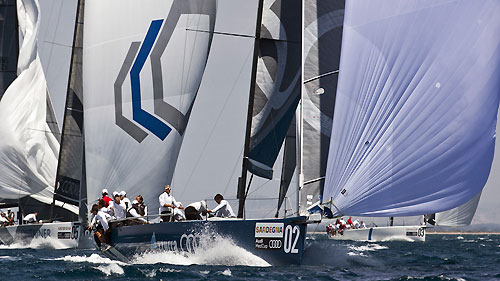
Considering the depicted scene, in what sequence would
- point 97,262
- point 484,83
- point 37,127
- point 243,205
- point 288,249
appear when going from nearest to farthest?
1. point 484,83
2. point 288,249
3. point 243,205
4. point 97,262
5. point 37,127

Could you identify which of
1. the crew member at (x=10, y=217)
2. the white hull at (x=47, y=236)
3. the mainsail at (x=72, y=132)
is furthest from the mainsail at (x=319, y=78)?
the crew member at (x=10, y=217)

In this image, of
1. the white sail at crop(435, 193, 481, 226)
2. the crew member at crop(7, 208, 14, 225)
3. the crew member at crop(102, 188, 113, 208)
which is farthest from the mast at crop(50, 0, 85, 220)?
the white sail at crop(435, 193, 481, 226)

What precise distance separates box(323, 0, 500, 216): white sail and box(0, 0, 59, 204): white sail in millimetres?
16615

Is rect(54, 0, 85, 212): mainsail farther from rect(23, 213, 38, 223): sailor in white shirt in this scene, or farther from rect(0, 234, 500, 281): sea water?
rect(0, 234, 500, 281): sea water

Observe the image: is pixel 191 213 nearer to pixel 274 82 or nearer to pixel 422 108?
pixel 274 82

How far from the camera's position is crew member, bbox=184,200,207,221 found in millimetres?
19766

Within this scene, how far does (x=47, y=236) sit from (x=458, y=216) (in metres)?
33.8

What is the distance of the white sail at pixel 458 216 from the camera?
5691 cm

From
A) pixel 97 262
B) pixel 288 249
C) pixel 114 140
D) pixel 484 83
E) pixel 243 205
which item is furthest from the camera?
pixel 114 140

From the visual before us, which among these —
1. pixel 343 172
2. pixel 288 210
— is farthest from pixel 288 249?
pixel 343 172

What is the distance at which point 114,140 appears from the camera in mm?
23047

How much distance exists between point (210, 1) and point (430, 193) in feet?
30.3

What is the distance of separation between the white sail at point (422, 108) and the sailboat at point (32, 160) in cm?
1446

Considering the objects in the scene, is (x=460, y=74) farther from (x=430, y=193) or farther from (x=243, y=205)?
(x=243, y=205)
